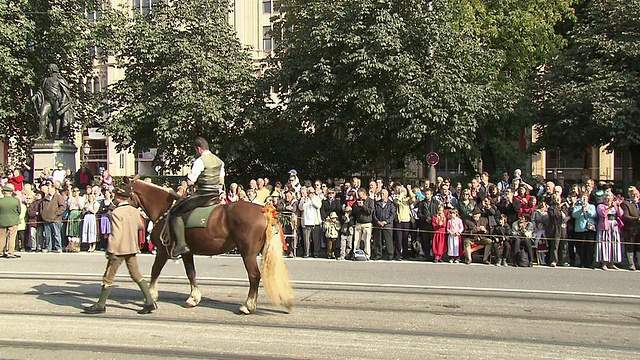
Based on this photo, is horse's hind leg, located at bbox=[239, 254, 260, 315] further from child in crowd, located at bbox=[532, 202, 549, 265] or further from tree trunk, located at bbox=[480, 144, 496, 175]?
tree trunk, located at bbox=[480, 144, 496, 175]

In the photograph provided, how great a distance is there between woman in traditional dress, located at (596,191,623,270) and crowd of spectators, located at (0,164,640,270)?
0.02m

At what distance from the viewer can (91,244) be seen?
19.3 m

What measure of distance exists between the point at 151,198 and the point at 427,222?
29.6ft

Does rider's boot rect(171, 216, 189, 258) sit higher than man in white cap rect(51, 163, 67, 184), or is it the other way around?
man in white cap rect(51, 163, 67, 184)

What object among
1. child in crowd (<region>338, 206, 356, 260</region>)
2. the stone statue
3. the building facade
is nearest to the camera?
child in crowd (<region>338, 206, 356, 260</region>)

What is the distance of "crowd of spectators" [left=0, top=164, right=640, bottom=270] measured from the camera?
15.7m

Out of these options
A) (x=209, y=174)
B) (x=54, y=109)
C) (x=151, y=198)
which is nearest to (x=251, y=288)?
(x=209, y=174)

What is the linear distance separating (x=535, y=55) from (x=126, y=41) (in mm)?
19414

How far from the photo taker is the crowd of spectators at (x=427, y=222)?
15.7 metres

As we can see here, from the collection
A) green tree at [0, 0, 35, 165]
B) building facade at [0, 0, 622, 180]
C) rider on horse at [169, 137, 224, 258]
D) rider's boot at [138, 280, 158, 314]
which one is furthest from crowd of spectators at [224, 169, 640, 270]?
building facade at [0, 0, 622, 180]

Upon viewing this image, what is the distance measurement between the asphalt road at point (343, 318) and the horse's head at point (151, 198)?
1426 millimetres

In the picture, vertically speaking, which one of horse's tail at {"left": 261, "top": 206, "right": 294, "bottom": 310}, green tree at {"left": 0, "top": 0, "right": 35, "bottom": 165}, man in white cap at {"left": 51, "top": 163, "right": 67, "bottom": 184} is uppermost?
green tree at {"left": 0, "top": 0, "right": 35, "bottom": 165}

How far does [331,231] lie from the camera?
56.7 feet

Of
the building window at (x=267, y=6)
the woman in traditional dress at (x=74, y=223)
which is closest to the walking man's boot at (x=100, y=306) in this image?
the woman in traditional dress at (x=74, y=223)
